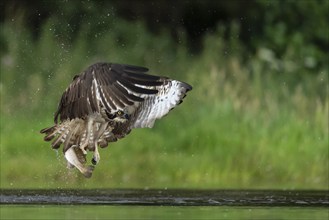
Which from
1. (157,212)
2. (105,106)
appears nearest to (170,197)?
(157,212)

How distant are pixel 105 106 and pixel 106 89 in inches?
5.6

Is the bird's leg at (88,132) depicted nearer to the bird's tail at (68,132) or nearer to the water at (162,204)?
the bird's tail at (68,132)

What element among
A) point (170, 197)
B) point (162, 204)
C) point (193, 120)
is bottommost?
point (162, 204)

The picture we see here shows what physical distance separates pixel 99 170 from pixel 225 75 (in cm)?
396

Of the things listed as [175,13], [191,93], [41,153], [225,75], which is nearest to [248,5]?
[175,13]

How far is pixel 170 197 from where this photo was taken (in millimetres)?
12711

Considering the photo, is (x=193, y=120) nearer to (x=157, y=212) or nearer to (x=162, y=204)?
(x=162, y=204)

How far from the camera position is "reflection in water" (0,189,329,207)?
1227 centimetres

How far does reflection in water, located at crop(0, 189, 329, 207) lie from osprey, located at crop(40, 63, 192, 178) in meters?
0.81

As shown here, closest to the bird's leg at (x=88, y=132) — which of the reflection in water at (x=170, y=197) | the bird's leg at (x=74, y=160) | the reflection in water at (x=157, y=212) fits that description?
the bird's leg at (x=74, y=160)

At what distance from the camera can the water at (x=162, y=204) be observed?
37.1 ft

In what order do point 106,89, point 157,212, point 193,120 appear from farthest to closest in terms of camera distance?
point 193,120
point 157,212
point 106,89

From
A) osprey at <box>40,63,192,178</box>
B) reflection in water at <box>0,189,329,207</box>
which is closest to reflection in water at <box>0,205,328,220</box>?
reflection in water at <box>0,189,329,207</box>

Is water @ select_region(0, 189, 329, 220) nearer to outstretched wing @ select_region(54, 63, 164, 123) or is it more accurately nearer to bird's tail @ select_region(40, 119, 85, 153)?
bird's tail @ select_region(40, 119, 85, 153)
